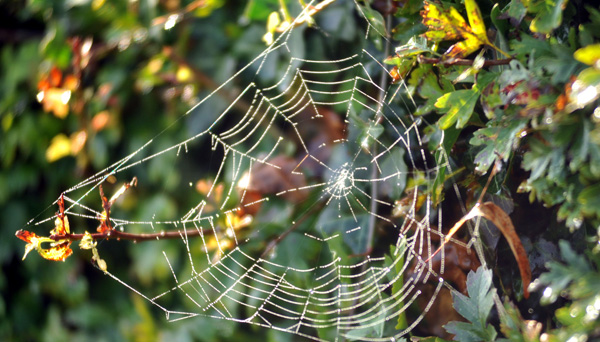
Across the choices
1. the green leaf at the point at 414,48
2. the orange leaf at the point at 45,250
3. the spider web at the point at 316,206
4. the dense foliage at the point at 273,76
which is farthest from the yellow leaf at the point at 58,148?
the green leaf at the point at 414,48

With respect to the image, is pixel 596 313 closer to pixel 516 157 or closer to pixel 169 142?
pixel 516 157

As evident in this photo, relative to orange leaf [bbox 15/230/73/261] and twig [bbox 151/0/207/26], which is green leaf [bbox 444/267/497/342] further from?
twig [bbox 151/0/207/26]

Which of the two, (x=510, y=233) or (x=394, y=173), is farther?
(x=394, y=173)

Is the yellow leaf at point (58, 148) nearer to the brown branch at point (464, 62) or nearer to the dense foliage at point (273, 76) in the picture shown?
the dense foliage at point (273, 76)

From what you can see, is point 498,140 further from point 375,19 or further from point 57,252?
point 57,252

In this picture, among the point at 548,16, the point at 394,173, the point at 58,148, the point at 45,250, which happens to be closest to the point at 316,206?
→ the point at 394,173

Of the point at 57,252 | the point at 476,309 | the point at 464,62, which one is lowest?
the point at 476,309

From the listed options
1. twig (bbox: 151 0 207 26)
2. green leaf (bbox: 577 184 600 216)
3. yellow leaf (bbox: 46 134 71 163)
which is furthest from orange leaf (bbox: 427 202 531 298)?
yellow leaf (bbox: 46 134 71 163)

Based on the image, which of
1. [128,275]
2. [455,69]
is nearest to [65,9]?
[128,275]
